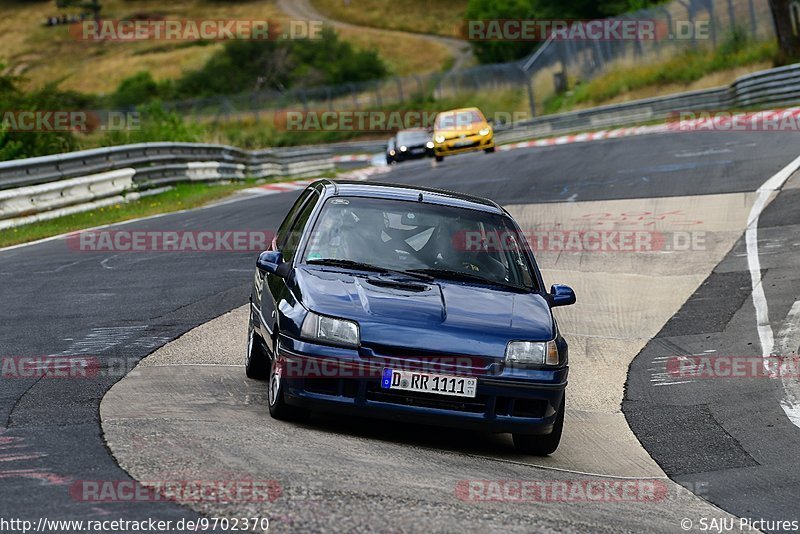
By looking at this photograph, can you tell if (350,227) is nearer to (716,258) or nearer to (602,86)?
(716,258)

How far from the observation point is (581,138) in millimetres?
35312

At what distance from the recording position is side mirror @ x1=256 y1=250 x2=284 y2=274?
8.03 metres

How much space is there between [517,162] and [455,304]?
19.9 m

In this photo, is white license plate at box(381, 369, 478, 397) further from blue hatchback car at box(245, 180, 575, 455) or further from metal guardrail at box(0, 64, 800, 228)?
metal guardrail at box(0, 64, 800, 228)

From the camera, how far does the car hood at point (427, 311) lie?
6957 millimetres

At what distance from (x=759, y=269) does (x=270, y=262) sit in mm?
7380

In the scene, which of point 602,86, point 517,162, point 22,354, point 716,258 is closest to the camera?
point 22,354

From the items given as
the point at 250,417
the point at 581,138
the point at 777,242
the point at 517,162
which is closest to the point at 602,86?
the point at 581,138

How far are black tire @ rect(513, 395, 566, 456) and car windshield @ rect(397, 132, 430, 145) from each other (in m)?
31.7

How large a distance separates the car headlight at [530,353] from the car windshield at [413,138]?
31948 mm
